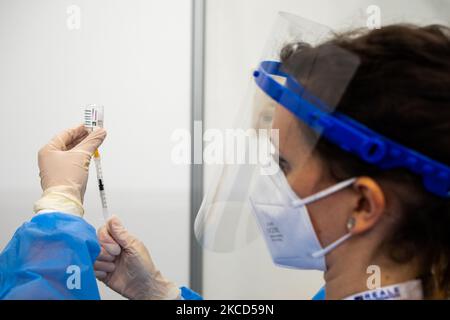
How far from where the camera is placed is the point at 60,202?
865 mm

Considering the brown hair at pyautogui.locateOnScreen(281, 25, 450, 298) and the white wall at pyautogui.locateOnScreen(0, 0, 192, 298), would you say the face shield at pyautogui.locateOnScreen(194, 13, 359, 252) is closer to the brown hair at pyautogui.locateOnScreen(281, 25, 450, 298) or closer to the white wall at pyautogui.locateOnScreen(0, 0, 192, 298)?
the brown hair at pyautogui.locateOnScreen(281, 25, 450, 298)

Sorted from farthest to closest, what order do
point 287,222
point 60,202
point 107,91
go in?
point 107,91
point 60,202
point 287,222

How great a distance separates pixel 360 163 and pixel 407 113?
11cm

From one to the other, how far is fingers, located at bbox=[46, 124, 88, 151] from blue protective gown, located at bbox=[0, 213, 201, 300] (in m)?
0.22

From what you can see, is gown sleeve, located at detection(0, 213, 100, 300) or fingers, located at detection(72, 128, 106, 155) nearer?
gown sleeve, located at detection(0, 213, 100, 300)

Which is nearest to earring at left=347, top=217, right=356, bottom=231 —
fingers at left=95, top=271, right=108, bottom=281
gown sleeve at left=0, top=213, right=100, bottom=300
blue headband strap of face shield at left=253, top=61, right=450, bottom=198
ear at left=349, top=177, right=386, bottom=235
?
ear at left=349, top=177, right=386, bottom=235

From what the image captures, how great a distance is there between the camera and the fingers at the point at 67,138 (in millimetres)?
956

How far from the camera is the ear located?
617 millimetres

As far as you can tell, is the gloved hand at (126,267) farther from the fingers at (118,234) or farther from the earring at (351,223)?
the earring at (351,223)

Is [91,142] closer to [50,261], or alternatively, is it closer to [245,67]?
[50,261]

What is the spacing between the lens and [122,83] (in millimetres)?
1299

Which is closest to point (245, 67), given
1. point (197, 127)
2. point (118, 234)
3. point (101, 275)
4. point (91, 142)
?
point (197, 127)

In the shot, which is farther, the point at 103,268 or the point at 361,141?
the point at 103,268
